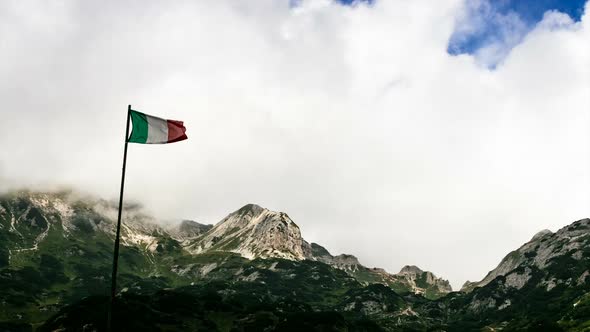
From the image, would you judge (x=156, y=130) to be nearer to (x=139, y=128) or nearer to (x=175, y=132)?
(x=139, y=128)

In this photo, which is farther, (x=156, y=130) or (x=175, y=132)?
(x=175, y=132)

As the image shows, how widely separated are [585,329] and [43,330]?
690ft

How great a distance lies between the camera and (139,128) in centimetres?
4097

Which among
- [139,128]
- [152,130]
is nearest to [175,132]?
[152,130]

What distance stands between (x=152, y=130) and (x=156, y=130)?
32 centimetres

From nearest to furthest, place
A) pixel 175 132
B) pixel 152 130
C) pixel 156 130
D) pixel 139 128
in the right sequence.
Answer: pixel 139 128, pixel 152 130, pixel 156 130, pixel 175 132

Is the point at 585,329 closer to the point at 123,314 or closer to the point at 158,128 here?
the point at 123,314

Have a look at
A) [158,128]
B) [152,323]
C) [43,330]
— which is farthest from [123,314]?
[158,128]

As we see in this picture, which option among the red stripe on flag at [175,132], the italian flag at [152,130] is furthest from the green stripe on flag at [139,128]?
the red stripe on flag at [175,132]

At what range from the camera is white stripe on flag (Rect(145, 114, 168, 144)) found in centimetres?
4116

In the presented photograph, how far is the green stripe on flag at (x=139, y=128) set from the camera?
134 feet

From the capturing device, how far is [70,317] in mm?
194750

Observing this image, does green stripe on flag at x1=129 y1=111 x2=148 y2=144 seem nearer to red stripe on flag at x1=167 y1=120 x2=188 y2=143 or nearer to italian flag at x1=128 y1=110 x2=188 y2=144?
italian flag at x1=128 y1=110 x2=188 y2=144

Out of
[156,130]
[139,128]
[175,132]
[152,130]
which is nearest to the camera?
[139,128]
